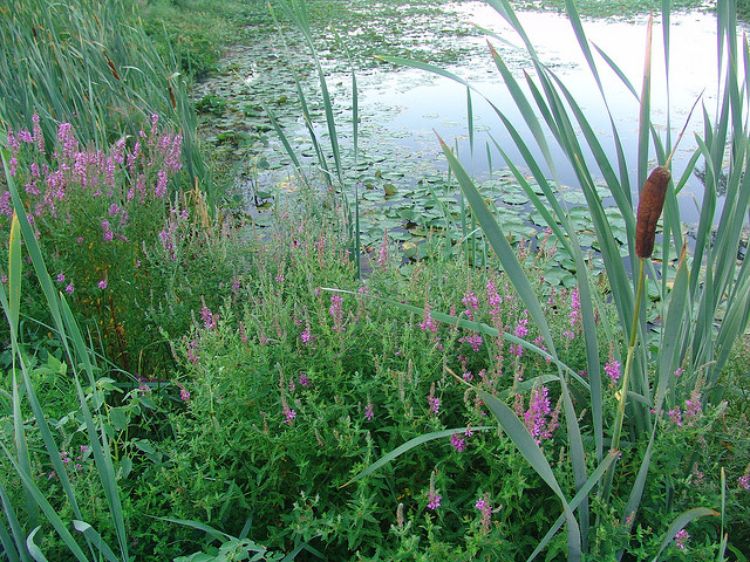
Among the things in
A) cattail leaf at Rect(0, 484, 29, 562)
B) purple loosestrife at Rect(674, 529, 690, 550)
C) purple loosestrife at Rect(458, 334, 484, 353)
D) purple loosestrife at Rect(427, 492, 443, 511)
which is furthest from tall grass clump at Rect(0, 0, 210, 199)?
purple loosestrife at Rect(674, 529, 690, 550)

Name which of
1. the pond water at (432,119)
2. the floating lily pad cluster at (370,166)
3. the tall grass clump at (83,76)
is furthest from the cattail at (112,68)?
the pond water at (432,119)

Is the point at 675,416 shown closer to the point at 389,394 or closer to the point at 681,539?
the point at 681,539

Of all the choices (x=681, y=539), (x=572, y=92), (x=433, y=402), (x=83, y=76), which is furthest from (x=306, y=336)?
(x=572, y=92)

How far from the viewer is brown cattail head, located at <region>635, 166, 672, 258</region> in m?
0.75

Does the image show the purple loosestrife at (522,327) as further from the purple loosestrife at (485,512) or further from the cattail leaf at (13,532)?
the cattail leaf at (13,532)

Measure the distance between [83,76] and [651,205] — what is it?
10.9ft

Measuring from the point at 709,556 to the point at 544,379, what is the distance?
1.71 ft

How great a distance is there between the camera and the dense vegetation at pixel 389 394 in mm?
1144

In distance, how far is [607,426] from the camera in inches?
60.1

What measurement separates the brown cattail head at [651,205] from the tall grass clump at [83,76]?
2752 mm

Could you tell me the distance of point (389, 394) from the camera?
4.98ft

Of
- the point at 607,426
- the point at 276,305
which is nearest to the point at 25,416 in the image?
the point at 276,305

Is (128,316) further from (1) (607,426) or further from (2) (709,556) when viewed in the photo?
(2) (709,556)

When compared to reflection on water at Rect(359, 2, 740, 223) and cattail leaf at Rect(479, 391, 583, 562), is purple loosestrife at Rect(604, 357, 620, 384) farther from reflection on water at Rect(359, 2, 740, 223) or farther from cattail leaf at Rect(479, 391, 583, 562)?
reflection on water at Rect(359, 2, 740, 223)
